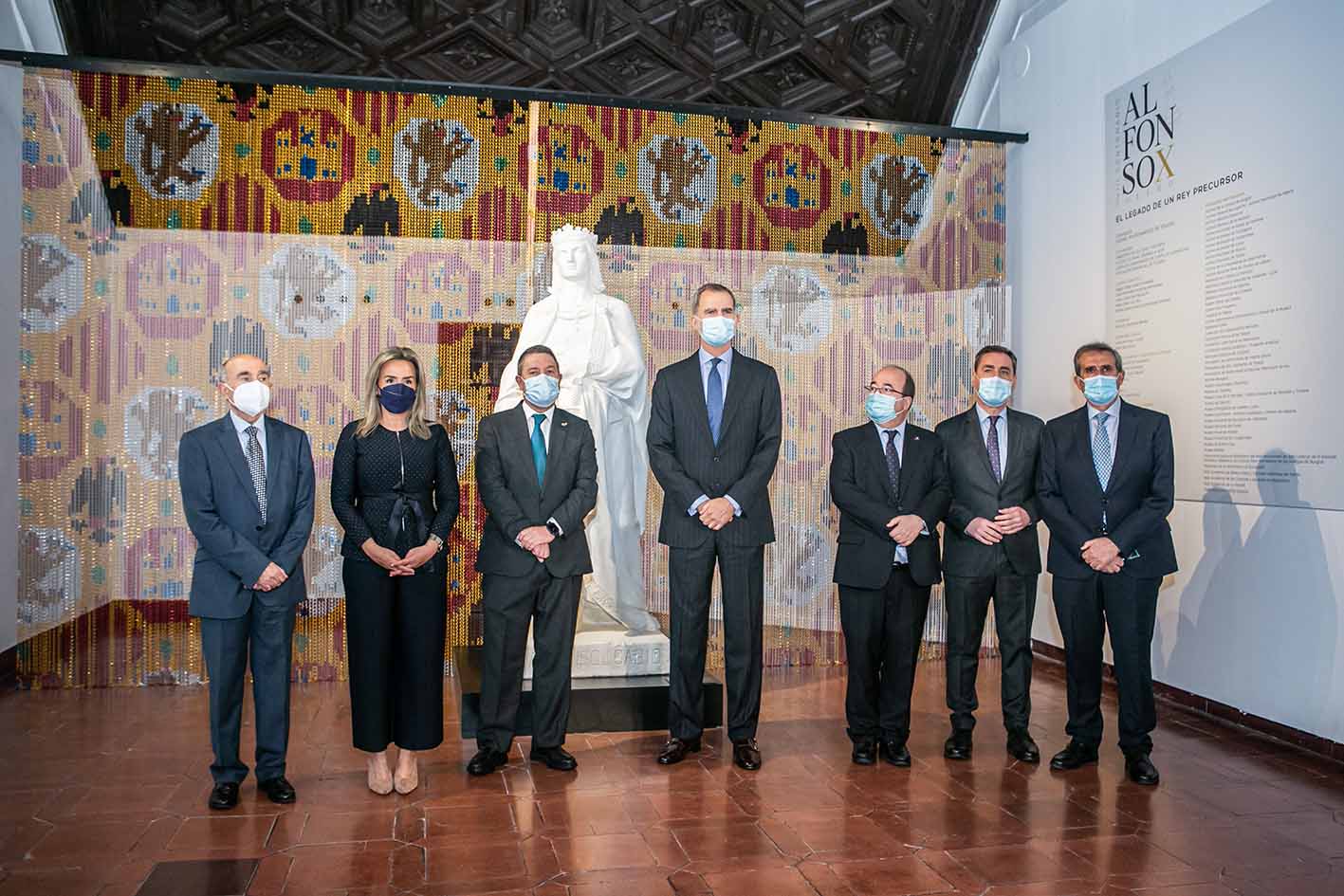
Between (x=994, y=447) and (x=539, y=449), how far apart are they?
5.69 ft

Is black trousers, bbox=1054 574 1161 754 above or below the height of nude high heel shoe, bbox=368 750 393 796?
above

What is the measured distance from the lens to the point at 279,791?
3645 mm

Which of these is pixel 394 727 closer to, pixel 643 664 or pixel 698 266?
pixel 643 664

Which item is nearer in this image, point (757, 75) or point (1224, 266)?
point (1224, 266)

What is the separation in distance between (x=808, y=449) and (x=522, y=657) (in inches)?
102

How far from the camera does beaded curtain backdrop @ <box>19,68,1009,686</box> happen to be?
A: 541cm

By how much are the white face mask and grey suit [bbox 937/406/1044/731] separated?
250 centimetres

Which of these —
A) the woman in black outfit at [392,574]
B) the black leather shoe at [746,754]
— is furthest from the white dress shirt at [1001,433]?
the woman in black outfit at [392,574]

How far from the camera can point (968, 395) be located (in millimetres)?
6281

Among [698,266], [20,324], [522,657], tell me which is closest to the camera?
[522,657]

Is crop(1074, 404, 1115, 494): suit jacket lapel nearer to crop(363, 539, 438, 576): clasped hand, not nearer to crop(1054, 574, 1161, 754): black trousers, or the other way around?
crop(1054, 574, 1161, 754): black trousers

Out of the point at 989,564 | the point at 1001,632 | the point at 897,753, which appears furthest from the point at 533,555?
the point at 1001,632

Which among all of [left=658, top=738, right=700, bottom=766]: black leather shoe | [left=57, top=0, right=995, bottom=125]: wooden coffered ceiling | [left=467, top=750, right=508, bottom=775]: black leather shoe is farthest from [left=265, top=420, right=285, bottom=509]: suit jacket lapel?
[left=57, top=0, right=995, bottom=125]: wooden coffered ceiling

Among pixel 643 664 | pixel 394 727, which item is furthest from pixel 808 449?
pixel 394 727
